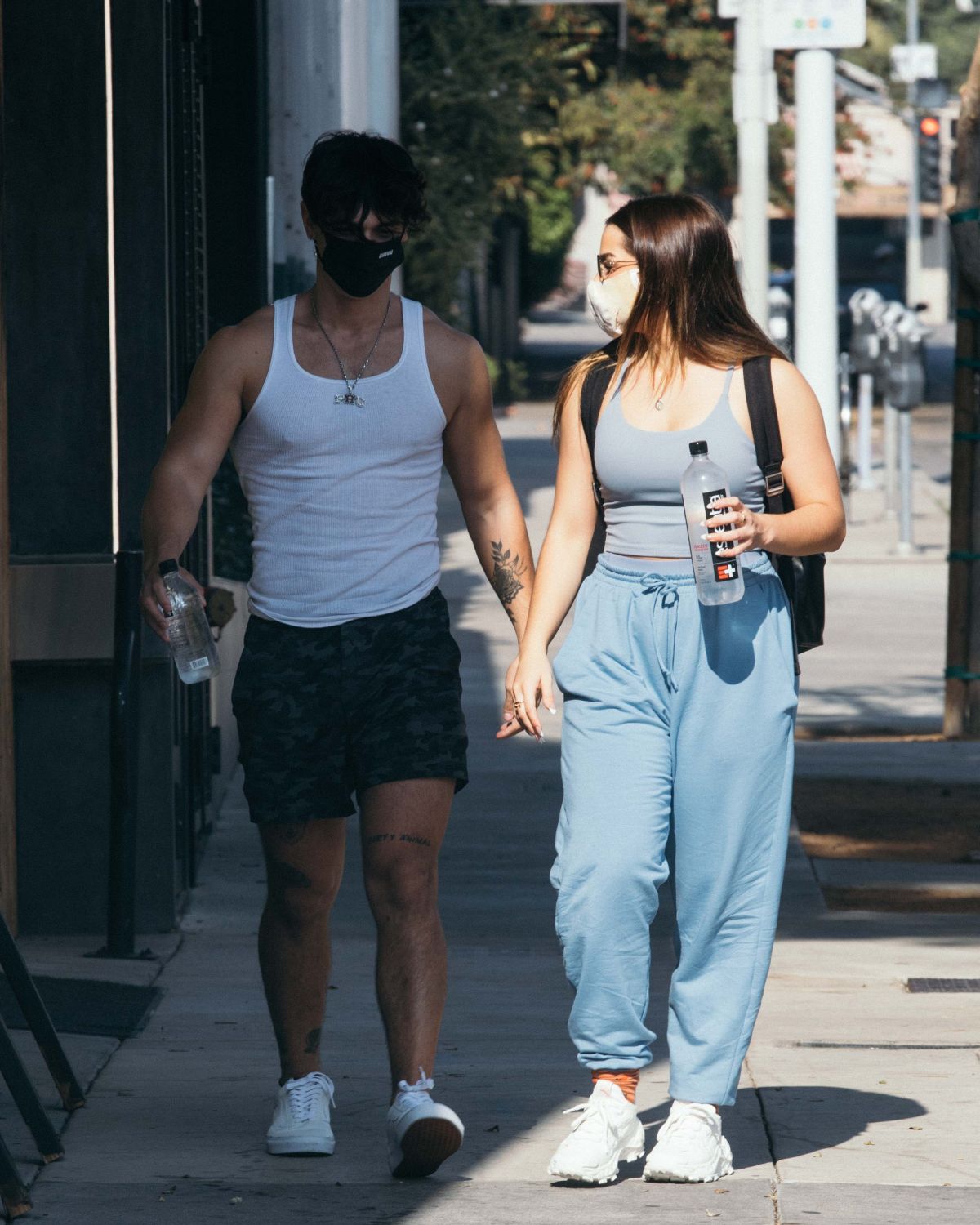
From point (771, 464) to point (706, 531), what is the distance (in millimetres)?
280

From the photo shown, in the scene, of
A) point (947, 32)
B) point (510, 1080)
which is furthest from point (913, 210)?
point (510, 1080)

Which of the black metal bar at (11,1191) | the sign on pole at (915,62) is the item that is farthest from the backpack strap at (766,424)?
the sign on pole at (915,62)

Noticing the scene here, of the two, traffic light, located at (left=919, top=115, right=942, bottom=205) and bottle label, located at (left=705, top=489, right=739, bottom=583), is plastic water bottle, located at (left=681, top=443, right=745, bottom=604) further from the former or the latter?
traffic light, located at (left=919, top=115, right=942, bottom=205)

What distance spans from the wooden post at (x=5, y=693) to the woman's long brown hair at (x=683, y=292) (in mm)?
2410

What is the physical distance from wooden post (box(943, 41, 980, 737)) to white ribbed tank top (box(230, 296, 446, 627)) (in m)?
6.09

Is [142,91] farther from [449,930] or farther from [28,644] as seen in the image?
[449,930]

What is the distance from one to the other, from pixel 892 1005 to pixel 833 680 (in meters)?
6.33

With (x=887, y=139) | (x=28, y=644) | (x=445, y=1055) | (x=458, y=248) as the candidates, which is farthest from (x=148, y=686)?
(x=887, y=139)

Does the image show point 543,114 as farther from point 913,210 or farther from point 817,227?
point 913,210

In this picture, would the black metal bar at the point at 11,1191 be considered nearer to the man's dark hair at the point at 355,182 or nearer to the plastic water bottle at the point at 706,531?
the plastic water bottle at the point at 706,531

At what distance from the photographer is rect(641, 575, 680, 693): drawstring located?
4.27 metres

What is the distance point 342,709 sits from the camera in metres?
4.35

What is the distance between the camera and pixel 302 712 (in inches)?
171

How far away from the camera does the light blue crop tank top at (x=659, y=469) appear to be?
13.9ft
